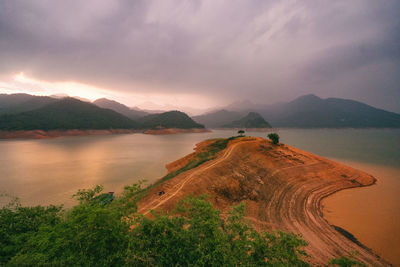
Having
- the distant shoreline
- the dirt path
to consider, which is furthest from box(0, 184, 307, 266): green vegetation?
the distant shoreline

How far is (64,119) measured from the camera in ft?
332

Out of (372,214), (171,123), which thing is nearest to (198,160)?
(372,214)

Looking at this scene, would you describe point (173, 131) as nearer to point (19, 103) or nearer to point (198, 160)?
point (198, 160)

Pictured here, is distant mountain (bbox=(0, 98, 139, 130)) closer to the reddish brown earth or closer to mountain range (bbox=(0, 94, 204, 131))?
mountain range (bbox=(0, 94, 204, 131))

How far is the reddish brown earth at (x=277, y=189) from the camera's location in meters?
10.8

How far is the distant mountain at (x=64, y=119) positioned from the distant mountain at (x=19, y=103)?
37967mm

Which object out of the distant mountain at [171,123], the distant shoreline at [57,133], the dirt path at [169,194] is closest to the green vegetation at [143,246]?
the dirt path at [169,194]

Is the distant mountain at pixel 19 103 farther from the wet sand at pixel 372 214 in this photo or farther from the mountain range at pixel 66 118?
the wet sand at pixel 372 214

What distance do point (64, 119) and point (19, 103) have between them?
130871mm

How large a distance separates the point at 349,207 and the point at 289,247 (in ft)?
54.7

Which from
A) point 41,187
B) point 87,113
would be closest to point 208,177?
point 41,187

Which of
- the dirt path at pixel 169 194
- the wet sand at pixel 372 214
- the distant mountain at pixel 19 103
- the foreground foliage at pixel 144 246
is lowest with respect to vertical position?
the wet sand at pixel 372 214

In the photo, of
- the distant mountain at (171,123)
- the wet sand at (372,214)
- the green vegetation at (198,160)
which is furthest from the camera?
the distant mountain at (171,123)

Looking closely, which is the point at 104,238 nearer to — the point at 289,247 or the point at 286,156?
the point at 289,247
